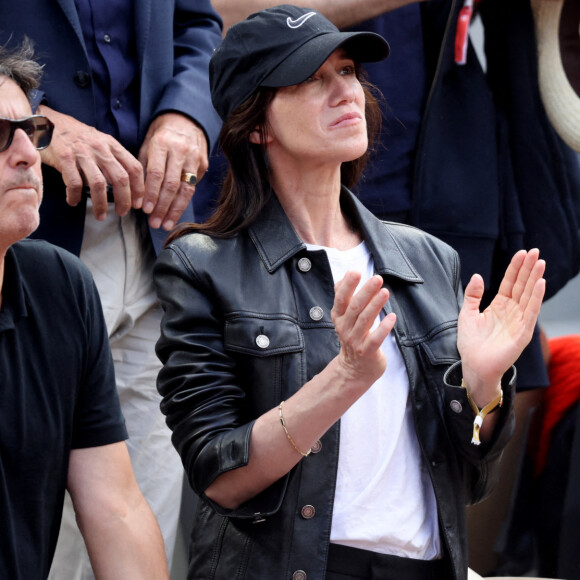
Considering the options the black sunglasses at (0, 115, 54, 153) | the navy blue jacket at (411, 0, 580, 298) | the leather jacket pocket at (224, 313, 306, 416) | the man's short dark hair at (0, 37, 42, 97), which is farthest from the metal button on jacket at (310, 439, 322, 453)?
the navy blue jacket at (411, 0, 580, 298)

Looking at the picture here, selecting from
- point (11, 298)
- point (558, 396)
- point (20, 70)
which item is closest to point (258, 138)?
point (20, 70)

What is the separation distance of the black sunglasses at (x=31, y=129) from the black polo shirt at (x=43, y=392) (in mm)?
227

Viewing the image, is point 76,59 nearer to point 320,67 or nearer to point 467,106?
point 320,67

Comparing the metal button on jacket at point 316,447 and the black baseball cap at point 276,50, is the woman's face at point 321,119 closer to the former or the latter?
the black baseball cap at point 276,50

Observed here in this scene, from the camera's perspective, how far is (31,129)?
244 centimetres

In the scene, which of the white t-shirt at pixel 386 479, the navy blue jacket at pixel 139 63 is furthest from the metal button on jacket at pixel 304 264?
the navy blue jacket at pixel 139 63

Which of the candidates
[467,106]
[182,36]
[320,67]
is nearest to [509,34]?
[467,106]

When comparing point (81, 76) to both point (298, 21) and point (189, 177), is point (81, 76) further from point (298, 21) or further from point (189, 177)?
point (298, 21)

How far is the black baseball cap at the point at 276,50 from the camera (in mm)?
2520

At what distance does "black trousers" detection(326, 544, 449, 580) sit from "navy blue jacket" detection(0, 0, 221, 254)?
1118 mm

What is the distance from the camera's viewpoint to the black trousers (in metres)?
2.28

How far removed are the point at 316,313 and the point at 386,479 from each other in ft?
1.26

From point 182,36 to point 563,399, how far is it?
2.02 m

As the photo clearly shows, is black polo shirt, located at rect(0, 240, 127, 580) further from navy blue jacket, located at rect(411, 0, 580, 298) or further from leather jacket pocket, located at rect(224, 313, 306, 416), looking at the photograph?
navy blue jacket, located at rect(411, 0, 580, 298)
